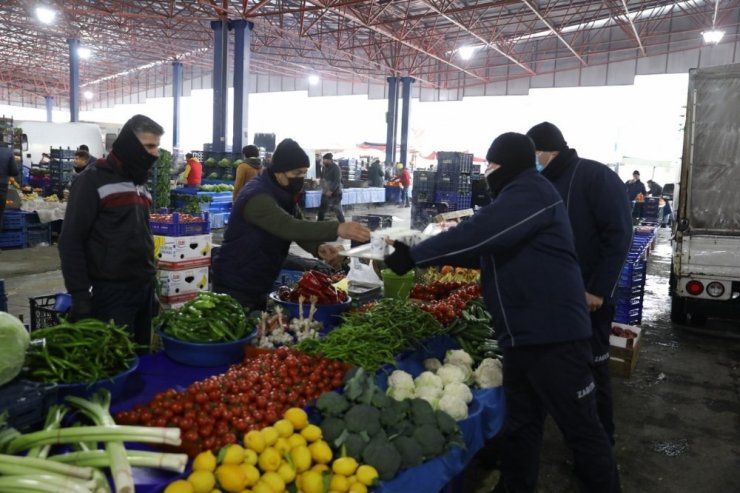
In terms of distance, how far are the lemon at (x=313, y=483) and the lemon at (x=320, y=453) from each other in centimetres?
10

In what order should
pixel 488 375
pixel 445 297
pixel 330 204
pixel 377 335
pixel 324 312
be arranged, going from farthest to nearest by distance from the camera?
pixel 330 204 → pixel 445 297 → pixel 324 312 → pixel 488 375 → pixel 377 335

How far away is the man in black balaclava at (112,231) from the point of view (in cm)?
294

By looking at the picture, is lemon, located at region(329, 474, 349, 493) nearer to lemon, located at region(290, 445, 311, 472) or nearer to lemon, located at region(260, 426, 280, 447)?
lemon, located at region(290, 445, 311, 472)

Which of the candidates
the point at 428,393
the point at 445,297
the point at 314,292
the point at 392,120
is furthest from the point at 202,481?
the point at 392,120

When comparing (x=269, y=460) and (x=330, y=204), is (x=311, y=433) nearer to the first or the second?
(x=269, y=460)

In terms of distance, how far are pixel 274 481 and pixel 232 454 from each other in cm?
16

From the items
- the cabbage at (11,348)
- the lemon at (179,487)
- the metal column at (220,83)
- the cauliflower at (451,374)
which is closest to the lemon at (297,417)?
the lemon at (179,487)

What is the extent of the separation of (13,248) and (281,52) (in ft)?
76.2

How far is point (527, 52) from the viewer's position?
2898 centimetres

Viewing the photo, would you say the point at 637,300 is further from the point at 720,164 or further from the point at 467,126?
→ the point at 467,126

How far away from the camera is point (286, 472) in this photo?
1.96 meters

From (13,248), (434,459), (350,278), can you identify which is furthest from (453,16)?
(434,459)

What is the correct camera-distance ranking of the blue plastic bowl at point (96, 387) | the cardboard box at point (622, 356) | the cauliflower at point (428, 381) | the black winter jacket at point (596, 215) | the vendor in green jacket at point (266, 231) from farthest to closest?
the cardboard box at point (622, 356)
the black winter jacket at point (596, 215)
the vendor in green jacket at point (266, 231)
the cauliflower at point (428, 381)
the blue plastic bowl at point (96, 387)

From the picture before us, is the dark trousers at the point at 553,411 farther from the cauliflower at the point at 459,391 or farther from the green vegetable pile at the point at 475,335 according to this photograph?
the green vegetable pile at the point at 475,335
